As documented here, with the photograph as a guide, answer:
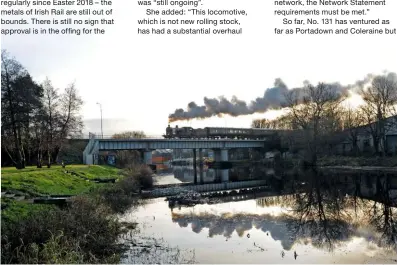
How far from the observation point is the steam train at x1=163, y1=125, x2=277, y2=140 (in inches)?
2625

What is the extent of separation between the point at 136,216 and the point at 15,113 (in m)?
18.2

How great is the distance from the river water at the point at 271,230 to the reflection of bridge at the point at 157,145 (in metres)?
22.9

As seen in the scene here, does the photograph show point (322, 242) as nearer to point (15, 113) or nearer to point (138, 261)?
point (138, 261)

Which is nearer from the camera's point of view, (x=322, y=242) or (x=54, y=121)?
(x=322, y=242)

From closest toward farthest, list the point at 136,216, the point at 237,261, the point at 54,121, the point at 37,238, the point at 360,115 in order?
1. the point at 37,238
2. the point at 237,261
3. the point at 136,216
4. the point at 54,121
5. the point at 360,115

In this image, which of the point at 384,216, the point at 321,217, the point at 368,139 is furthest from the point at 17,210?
the point at 368,139

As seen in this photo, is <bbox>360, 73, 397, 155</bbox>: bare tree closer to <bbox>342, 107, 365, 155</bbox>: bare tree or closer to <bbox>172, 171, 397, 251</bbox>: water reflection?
<bbox>342, 107, 365, 155</bbox>: bare tree

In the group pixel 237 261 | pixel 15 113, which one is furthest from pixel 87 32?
pixel 15 113

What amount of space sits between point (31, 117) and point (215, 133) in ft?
127

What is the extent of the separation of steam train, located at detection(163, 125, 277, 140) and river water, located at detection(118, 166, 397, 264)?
126 ft

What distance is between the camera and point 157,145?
6000 centimetres

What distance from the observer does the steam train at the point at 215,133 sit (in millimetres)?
66688

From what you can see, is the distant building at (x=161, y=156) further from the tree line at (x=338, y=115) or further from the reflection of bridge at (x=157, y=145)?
the tree line at (x=338, y=115)

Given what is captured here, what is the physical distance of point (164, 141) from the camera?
60.8 meters
